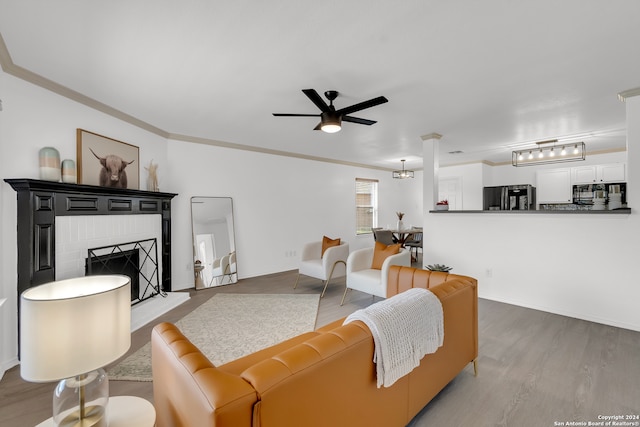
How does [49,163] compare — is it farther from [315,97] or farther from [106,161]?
[315,97]

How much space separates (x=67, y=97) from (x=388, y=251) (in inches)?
159

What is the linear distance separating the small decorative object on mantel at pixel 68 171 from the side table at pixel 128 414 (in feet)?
7.98

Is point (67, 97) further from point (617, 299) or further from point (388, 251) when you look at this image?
point (617, 299)

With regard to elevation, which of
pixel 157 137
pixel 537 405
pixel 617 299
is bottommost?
pixel 537 405

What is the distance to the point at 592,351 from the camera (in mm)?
2570

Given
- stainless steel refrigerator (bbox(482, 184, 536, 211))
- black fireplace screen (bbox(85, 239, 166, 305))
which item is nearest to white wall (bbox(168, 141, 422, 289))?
black fireplace screen (bbox(85, 239, 166, 305))

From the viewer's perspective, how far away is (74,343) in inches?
37.1

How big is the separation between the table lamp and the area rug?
1.35m

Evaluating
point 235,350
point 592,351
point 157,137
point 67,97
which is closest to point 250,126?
point 157,137

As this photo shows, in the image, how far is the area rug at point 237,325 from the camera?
2.52 metres

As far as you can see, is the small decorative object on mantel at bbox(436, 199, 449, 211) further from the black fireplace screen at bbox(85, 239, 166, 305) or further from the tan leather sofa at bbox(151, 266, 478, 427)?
the black fireplace screen at bbox(85, 239, 166, 305)

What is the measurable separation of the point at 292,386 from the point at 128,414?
0.79 m

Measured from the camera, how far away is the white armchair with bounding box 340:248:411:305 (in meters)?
3.47

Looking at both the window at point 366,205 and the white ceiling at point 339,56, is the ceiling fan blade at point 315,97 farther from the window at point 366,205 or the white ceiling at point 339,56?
the window at point 366,205
